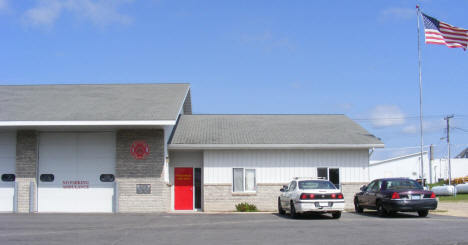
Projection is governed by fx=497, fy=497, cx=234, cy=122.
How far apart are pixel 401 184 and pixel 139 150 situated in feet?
34.4

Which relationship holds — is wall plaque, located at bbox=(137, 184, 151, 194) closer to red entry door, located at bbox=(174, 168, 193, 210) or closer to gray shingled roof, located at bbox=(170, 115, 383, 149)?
gray shingled roof, located at bbox=(170, 115, 383, 149)

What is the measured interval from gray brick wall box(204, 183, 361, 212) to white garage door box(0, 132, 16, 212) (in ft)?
Answer: 27.1

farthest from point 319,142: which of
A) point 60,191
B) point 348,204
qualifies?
point 60,191

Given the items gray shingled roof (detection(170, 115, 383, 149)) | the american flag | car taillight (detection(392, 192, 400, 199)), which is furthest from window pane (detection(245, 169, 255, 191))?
the american flag

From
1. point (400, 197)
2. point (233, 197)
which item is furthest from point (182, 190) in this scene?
point (400, 197)

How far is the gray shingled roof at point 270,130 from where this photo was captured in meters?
22.7

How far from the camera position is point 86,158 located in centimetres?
2108

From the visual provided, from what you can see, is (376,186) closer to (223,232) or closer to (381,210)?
(381,210)

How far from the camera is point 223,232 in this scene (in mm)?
13227

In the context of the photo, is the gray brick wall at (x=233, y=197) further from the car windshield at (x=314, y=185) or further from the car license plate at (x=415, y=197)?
the car license plate at (x=415, y=197)

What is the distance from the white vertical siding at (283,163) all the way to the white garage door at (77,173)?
442 centimetres

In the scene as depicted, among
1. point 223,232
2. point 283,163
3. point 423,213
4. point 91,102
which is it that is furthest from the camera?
point 283,163

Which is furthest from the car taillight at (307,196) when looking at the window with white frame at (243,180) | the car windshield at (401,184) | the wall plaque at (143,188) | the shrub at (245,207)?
the wall plaque at (143,188)

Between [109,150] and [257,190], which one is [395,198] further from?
[109,150]
